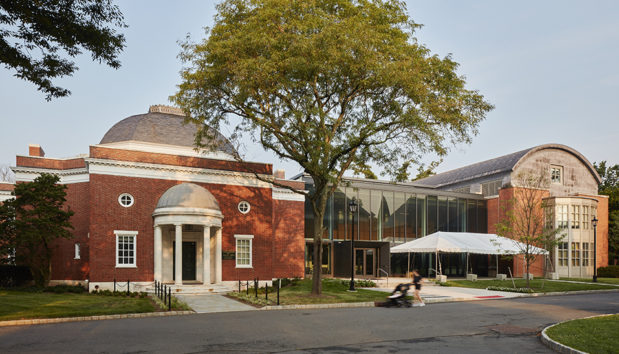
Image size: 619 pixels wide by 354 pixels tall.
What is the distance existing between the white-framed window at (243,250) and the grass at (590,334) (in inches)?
740

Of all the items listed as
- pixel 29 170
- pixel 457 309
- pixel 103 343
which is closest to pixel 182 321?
pixel 103 343

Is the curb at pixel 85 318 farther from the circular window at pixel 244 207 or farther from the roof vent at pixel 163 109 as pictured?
the roof vent at pixel 163 109

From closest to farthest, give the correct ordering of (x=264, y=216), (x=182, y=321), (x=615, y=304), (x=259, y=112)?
(x=182, y=321) → (x=615, y=304) → (x=259, y=112) → (x=264, y=216)

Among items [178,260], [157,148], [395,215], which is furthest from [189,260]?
[395,215]

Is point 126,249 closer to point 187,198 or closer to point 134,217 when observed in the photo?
point 134,217

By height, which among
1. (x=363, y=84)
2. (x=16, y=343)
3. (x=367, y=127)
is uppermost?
(x=363, y=84)

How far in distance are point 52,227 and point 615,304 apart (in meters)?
26.7

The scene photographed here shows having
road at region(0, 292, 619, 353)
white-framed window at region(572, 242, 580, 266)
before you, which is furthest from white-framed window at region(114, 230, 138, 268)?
white-framed window at region(572, 242, 580, 266)

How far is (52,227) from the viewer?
24453mm

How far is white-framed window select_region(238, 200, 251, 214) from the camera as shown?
29453mm

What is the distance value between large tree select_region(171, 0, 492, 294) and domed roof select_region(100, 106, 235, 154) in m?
8.69

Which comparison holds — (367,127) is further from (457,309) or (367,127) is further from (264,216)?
(264,216)

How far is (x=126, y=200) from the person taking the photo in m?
26.5

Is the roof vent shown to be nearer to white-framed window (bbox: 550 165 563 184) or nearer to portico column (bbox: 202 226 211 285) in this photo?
portico column (bbox: 202 226 211 285)
